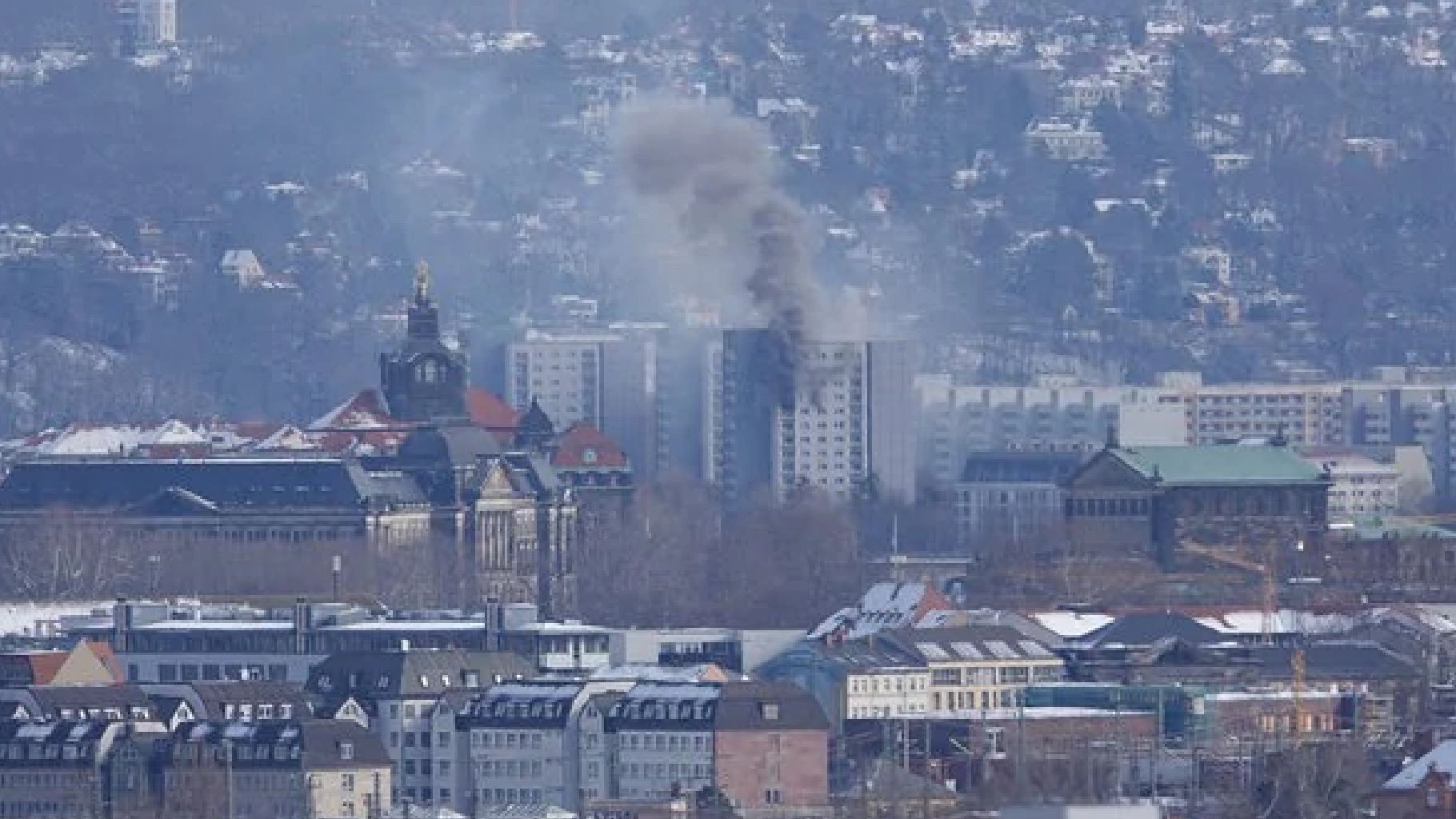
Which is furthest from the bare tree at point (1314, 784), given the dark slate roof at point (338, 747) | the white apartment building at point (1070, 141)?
the white apartment building at point (1070, 141)

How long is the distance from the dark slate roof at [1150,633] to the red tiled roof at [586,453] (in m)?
26.4

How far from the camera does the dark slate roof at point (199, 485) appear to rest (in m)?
107

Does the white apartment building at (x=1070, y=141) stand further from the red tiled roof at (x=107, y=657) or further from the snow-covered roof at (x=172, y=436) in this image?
the red tiled roof at (x=107, y=657)

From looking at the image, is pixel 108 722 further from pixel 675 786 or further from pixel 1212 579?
pixel 1212 579

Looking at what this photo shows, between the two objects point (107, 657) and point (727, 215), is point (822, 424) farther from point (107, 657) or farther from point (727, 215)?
point (107, 657)

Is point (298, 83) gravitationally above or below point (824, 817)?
above

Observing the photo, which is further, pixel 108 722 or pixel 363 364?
pixel 363 364

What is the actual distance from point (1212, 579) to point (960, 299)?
158 ft

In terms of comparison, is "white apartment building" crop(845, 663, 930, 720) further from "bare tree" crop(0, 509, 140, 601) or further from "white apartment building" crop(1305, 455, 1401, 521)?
"white apartment building" crop(1305, 455, 1401, 521)

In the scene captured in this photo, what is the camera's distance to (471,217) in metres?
160

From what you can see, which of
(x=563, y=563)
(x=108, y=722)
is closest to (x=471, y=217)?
(x=563, y=563)

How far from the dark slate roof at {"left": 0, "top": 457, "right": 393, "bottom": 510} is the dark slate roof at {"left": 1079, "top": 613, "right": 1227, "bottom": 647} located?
2208 centimetres

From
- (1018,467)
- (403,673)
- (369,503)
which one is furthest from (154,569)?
(403,673)

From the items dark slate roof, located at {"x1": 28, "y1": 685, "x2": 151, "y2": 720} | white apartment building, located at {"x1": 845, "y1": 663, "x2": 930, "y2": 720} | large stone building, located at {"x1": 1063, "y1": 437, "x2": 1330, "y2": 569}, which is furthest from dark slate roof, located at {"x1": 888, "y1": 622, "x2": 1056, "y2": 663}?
large stone building, located at {"x1": 1063, "y1": 437, "x2": 1330, "y2": 569}
